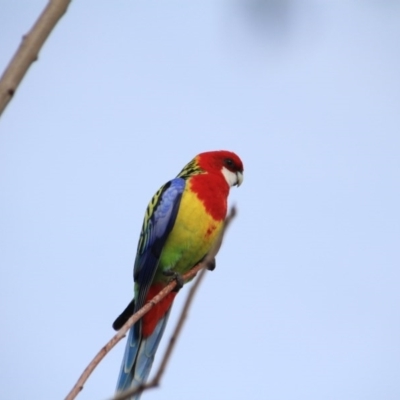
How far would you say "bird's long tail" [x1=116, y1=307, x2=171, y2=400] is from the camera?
14.4ft

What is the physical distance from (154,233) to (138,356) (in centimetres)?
83

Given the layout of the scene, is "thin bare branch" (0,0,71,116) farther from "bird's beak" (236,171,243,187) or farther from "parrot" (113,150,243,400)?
"bird's beak" (236,171,243,187)

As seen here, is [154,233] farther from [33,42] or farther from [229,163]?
Answer: [33,42]

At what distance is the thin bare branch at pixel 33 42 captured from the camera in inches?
65.4

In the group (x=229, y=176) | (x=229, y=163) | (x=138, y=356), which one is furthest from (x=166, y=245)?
(x=229, y=163)

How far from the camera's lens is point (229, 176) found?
225 inches

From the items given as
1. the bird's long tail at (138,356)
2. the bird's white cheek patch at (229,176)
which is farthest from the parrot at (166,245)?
the bird's white cheek patch at (229,176)

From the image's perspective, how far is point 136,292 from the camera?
4840mm

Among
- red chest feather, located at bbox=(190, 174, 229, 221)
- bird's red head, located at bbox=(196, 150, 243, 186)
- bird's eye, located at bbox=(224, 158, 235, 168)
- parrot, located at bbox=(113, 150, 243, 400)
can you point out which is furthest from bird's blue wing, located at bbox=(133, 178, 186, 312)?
bird's eye, located at bbox=(224, 158, 235, 168)

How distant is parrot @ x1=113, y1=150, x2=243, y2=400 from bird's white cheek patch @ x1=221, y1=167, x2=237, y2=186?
0.41 metres

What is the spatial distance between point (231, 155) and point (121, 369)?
2.05 meters

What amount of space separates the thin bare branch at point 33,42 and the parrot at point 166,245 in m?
2.88

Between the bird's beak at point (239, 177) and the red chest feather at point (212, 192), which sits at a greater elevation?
the bird's beak at point (239, 177)

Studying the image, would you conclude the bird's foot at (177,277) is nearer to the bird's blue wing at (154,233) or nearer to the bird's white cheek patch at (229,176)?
the bird's blue wing at (154,233)
